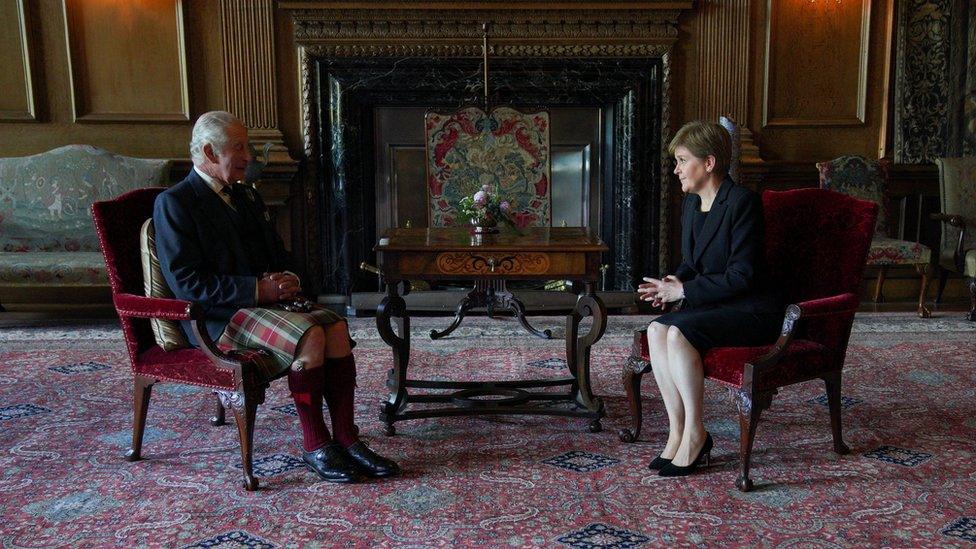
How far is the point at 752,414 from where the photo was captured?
2.75 metres

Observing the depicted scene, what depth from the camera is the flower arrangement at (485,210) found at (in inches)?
143

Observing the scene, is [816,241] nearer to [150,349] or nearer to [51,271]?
[150,349]

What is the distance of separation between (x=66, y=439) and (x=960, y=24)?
6456mm

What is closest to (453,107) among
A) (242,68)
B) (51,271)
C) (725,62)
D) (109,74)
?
(242,68)

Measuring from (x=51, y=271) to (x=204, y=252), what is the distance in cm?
286

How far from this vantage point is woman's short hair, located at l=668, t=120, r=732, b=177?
2.93 metres

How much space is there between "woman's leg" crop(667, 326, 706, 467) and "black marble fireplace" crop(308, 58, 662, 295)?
11.2 feet

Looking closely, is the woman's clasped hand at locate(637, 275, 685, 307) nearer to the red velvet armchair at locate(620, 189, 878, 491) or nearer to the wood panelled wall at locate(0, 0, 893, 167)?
the red velvet armchair at locate(620, 189, 878, 491)

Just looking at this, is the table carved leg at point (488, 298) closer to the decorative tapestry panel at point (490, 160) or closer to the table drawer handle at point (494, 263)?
the decorative tapestry panel at point (490, 160)

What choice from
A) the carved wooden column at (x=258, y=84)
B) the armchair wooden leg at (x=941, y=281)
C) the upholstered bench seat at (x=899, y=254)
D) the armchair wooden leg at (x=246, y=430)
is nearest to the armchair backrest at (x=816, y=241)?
the armchair wooden leg at (x=246, y=430)

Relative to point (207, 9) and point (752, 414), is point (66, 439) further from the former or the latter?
point (207, 9)

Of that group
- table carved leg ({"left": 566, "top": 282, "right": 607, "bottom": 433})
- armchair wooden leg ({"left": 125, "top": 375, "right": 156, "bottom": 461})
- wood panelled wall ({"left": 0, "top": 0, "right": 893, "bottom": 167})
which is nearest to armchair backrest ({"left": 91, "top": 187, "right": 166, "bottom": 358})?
armchair wooden leg ({"left": 125, "top": 375, "right": 156, "bottom": 461})

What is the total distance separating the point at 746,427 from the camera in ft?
9.07

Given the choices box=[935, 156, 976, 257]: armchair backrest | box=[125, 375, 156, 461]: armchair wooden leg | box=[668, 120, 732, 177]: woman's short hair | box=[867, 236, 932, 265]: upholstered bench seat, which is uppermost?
box=[668, 120, 732, 177]: woman's short hair
